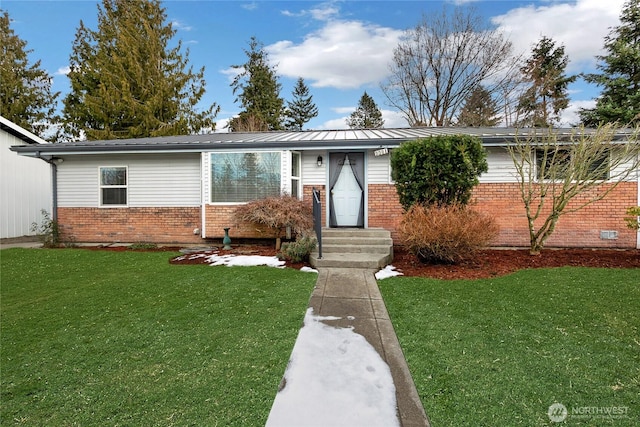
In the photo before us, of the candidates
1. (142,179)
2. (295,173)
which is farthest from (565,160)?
(142,179)

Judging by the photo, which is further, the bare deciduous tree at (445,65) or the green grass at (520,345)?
the bare deciduous tree at (445,65)

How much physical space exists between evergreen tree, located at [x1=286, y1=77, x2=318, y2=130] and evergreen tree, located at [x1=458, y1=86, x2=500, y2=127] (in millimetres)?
18841

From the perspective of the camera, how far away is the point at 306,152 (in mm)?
8656

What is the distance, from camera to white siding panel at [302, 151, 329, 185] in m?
8.63

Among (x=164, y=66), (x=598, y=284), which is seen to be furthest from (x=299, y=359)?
(x=164, y=66)

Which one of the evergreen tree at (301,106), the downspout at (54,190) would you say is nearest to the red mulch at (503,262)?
the downspout at (54,190)

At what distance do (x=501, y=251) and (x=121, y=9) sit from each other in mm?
24885

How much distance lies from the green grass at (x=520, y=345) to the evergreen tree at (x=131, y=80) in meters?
18.9

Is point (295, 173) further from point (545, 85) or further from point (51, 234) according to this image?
point (545, 85)

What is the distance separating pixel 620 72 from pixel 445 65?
9.16 meters

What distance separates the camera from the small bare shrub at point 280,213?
7.34 m

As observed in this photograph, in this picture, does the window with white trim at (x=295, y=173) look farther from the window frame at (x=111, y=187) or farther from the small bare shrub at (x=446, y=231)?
the window frame at (x=111, y=187)

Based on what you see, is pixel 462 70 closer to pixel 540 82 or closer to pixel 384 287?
pixel 540 82

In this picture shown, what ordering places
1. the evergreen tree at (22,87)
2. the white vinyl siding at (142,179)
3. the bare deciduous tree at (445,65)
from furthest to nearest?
the bare deciduous tree at (445,65) < the evergreen tree at (22,87) < the white vinyl siding at (142,179)
